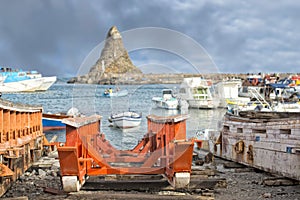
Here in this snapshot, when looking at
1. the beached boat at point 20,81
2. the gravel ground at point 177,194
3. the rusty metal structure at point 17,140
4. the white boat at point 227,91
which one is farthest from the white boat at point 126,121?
the beached boat at point 20,81

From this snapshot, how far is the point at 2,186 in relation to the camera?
11.1 meters

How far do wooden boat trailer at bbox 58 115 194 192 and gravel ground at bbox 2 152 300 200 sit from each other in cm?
52

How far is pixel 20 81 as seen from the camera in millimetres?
116812

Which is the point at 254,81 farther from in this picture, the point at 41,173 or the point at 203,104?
the point at 41,173

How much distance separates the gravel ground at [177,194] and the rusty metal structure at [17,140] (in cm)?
46

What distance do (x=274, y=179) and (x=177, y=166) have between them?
4019mm

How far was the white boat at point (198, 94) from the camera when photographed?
6718 cm

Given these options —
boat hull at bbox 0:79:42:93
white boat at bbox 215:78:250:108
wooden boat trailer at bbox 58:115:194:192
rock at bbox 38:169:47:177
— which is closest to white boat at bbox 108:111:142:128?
rock at bbox 38:169:47:177

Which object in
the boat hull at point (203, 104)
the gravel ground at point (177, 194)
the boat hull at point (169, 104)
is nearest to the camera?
the gravel ground at point (177, 194)

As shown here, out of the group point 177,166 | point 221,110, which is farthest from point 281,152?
point 221,110

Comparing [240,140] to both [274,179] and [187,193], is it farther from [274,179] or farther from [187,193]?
[187,193]

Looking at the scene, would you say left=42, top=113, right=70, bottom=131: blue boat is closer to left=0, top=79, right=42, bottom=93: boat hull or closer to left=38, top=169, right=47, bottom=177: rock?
left=38, top=169, right=47, bottom=177: rock

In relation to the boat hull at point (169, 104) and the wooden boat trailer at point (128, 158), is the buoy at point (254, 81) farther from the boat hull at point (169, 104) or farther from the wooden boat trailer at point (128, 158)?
the wooden boat trailer at point (128, 158)

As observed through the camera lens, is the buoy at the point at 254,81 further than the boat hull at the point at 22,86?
No
